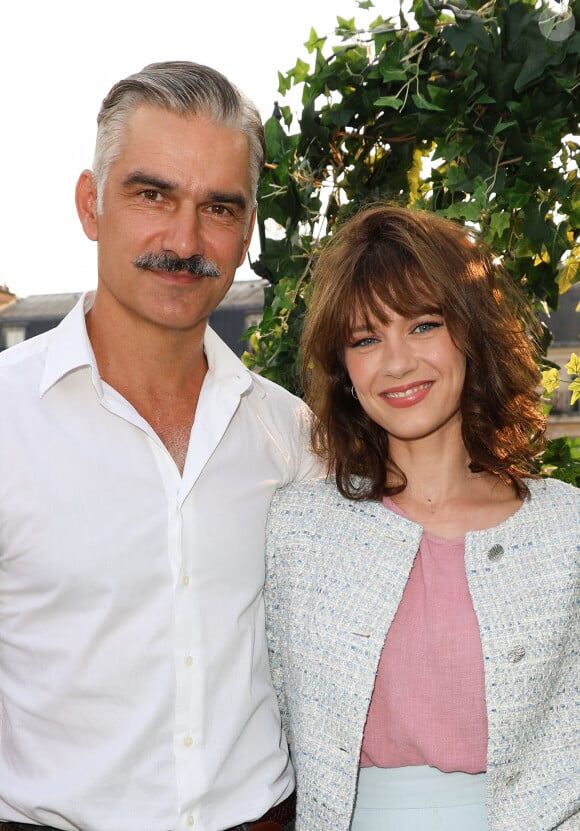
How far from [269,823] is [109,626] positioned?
485 mm

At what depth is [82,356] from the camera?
6.19ft

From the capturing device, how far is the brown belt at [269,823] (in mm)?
1789

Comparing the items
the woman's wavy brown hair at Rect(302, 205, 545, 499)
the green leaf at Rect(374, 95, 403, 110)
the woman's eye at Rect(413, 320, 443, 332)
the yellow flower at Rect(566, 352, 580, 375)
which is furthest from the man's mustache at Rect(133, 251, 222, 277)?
the yellow flower at Rect(566, 352, 580, 375)

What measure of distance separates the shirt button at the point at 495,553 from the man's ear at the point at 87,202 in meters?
0.99

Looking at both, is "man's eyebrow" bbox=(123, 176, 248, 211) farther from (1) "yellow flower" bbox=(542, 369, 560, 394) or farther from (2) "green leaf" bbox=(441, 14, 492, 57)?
(1) "yellow flower" bbox=(542, 369, 560, 394)

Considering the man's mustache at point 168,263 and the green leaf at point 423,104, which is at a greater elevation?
the green leaf at point 423,104

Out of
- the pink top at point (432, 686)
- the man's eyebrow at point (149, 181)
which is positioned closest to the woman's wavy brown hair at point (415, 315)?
the pink top at point (432, 686)

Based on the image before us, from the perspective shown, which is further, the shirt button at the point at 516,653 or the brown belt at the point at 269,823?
the shirt button at the point at 516,653

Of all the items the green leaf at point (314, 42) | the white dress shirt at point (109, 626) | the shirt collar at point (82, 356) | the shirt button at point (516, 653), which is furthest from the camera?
the green leaf at point (314, 42)

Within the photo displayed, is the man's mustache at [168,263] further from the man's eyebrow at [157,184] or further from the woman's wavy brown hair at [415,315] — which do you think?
the woman's wavy brown hair at [415,315]

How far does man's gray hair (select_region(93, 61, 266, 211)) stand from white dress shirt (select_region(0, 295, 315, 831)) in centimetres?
39

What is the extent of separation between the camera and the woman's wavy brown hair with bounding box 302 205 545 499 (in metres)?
2.12

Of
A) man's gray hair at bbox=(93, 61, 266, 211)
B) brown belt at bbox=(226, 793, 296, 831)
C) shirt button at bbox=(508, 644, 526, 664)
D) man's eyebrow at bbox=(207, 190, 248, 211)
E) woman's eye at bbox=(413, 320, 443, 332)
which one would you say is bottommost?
brown belt at bbox=(226, 793, 296, 831)

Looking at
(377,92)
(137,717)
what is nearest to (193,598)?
(137,717)
